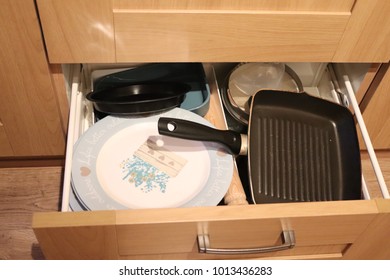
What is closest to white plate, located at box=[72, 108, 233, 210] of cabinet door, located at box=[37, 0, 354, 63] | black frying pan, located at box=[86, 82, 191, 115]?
black frying pan, located at box=[86, 82, 191, 115]

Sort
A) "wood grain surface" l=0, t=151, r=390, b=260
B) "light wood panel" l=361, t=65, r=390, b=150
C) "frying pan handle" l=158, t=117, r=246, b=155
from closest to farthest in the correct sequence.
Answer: "frying pan handle" l=158, t=117, r=246, b=155 → "light wood panel" l=361, t=65, r=390, b=150 → "wood grain surface" l=0, t=151, r=390, b=260

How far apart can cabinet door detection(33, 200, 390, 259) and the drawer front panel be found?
10.9 inches

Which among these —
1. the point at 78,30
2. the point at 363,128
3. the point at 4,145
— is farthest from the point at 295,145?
the point at 4,145

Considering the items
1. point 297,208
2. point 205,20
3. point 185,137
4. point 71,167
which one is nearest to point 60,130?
point 71,167

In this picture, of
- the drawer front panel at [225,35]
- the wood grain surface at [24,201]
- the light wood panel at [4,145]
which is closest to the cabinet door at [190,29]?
the drawer front panel at [225,35]

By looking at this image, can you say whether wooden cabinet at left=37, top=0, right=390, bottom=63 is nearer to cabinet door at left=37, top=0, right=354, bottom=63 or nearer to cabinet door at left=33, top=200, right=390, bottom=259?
cabinet door at left=37, top=0, right=354, bottom=63

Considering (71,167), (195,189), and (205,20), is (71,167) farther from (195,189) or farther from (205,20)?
(205,20)

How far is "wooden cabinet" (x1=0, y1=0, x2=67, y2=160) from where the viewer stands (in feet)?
2.48

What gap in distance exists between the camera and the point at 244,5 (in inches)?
30.2

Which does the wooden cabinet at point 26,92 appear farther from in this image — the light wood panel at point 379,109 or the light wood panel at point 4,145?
the light wood panel at point 379,109

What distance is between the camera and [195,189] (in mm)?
857

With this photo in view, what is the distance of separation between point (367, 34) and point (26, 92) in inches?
23.9

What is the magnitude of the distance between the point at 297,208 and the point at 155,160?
28 centimetres

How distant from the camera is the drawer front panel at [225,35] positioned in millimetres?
772
